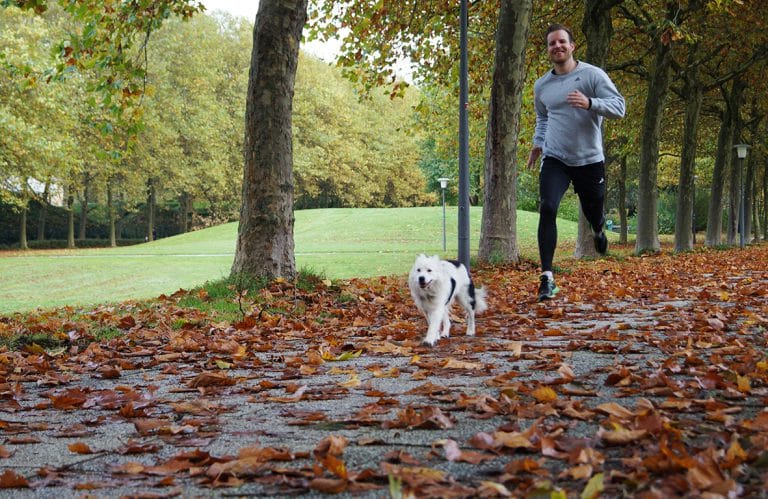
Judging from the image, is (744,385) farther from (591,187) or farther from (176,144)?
(176,144)

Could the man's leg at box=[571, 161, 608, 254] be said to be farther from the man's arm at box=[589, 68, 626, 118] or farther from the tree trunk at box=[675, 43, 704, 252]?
the tree trunk at box=[675, 43, 704, 252]

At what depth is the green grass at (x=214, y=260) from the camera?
17.7 metres

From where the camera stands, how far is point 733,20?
22219mm

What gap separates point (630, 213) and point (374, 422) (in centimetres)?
7769

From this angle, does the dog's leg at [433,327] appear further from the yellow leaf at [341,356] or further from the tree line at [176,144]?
the tree line at [176,144]

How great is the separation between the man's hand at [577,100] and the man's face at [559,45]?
59 cm

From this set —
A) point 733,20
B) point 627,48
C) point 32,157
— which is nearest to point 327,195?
point 32,157

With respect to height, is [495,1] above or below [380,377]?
above

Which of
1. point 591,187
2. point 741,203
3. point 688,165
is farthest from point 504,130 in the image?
point 741,203

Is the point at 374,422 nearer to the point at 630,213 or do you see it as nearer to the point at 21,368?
the point at 21,368

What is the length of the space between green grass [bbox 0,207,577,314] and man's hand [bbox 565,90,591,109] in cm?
455

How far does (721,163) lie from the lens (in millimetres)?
26812

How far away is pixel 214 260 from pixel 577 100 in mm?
20921

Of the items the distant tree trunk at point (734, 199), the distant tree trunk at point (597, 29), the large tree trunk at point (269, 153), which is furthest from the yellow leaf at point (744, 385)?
the distant tree trunk at point (734, 199)
